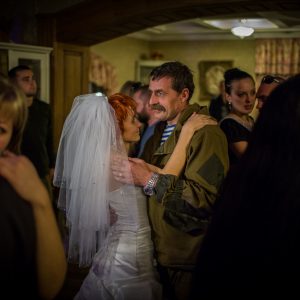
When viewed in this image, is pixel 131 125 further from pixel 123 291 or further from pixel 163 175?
pixel 123 291

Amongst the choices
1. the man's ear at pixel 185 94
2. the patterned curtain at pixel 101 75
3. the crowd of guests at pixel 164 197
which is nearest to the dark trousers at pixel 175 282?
the crowd of guests at pixel 164 197

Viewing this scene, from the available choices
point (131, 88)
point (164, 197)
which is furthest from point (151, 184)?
point (131, 88)

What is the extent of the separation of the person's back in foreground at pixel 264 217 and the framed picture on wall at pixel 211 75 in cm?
891

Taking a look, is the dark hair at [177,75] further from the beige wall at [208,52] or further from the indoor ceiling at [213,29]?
the beige wall at [208,52]

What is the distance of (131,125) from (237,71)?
1090mm

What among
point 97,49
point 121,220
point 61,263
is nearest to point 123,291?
point 121,220

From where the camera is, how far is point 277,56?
31.6ft

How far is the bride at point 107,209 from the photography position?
253cm

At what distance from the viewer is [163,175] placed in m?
2.50

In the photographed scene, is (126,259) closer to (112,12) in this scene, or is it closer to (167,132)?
(167,132)

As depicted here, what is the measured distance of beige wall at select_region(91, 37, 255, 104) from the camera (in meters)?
9.93

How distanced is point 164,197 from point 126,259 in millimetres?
353

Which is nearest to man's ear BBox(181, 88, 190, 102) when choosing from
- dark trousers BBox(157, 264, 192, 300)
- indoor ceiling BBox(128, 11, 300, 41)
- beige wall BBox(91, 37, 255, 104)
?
dark trousers BBox(157, 264, 192, 300)

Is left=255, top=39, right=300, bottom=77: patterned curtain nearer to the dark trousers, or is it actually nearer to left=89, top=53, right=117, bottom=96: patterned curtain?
left=89, top=53, right=117, bottom=96: patterned curtain
